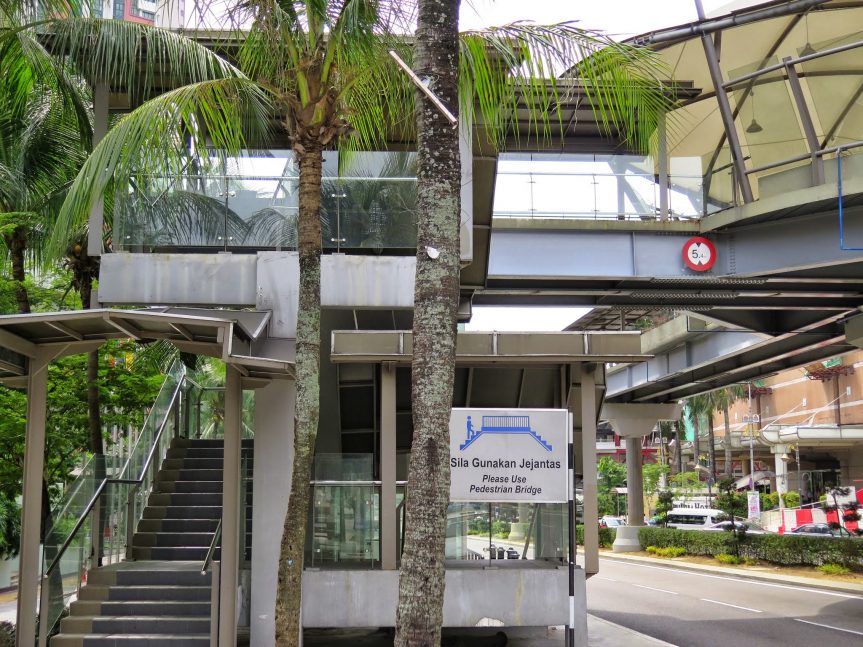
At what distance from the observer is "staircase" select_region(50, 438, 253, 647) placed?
44.2 ft

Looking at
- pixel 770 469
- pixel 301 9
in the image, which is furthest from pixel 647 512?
pixel 301 9

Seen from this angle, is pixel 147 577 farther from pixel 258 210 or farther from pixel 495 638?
pixel 495 638

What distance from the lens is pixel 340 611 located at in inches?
549

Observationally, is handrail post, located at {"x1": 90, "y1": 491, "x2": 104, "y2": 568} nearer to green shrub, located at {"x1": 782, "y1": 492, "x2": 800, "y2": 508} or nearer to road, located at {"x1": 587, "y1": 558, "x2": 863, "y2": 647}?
road, located at {"x1": 587, "y1": 558, "x2": 863, "y2": 647}

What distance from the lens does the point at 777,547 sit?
3403 centimetres

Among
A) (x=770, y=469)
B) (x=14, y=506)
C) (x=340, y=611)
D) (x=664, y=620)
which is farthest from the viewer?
(x=770, y=469)

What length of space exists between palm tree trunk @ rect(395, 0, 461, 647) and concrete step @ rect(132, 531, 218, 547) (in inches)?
412

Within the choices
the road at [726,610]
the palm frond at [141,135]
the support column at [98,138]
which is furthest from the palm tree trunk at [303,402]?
the road at [726,610]

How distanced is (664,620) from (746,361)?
1386 cm

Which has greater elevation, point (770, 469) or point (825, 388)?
point (825, 388)

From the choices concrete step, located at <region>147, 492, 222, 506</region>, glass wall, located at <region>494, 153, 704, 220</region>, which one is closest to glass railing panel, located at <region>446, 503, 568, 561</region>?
concrete step, located at <region>147, 492, 222, 506</region>

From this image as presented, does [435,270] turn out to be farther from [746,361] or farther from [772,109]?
[746,361]

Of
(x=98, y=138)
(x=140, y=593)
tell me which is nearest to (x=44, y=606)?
(x=140, y=593)

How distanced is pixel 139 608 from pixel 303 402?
5538 mm
